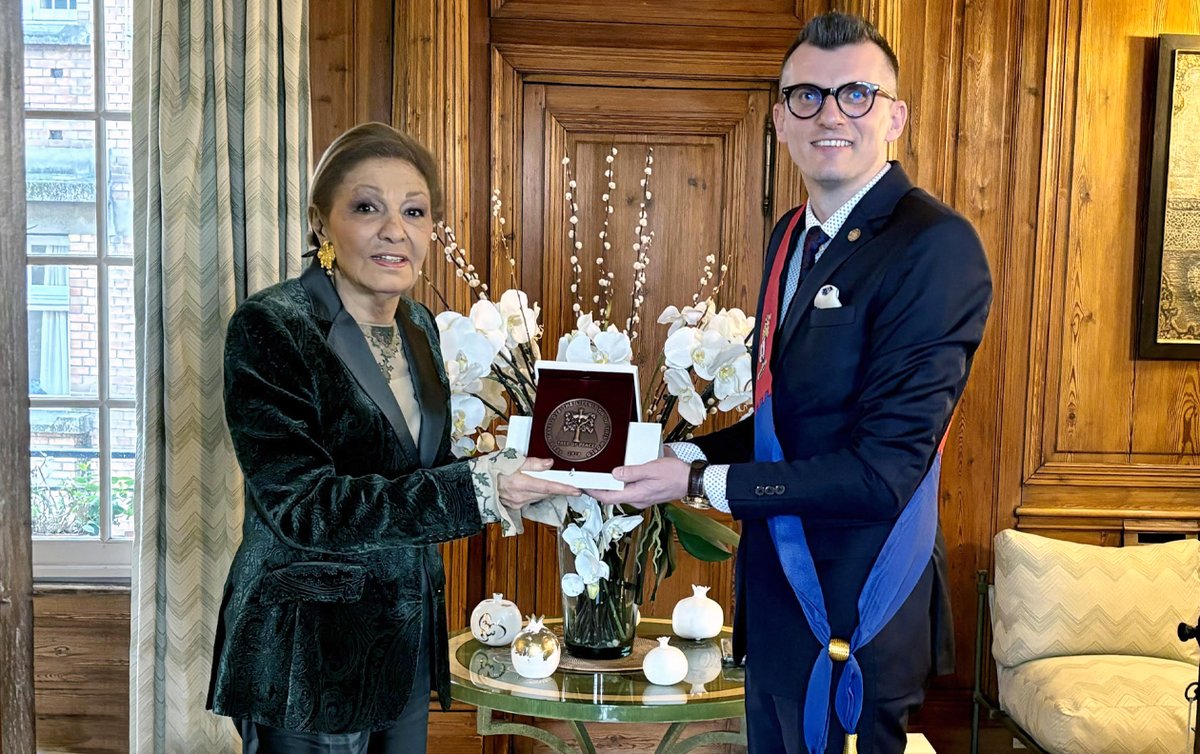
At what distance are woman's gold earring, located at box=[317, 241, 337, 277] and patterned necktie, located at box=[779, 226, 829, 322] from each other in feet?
2.65

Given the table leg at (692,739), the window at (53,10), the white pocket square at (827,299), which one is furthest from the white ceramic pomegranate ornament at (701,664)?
the window at (53,10)

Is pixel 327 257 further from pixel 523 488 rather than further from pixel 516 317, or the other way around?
pixel 523 488

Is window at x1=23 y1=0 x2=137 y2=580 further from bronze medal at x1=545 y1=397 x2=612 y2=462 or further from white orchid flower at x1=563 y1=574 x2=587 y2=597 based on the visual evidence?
bronze medal at x1=545 y1=397 x2=612 y2=462

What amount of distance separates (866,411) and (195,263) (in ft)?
7.49

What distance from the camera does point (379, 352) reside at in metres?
1.99

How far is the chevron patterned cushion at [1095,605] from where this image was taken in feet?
10.8

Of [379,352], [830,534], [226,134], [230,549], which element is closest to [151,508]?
[230,549]

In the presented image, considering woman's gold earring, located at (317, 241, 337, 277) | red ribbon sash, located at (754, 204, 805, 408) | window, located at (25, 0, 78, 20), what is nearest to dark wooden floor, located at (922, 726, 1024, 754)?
red ribbon sash, located at (754, 204, 805, 408)

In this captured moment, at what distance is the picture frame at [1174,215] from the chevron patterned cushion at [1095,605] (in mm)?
721

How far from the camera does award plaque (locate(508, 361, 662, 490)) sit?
197 cm

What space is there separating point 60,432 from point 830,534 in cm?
285

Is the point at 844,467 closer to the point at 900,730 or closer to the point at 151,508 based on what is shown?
the point at 900,730

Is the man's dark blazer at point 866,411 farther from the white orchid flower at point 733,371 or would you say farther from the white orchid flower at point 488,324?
the white orchid flower at point 488,324

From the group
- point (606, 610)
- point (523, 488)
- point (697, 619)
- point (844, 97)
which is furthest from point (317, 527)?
point (844, 97)
